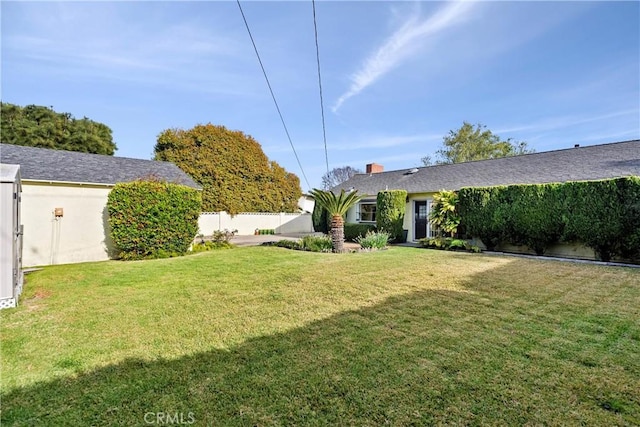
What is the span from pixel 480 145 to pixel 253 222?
2445cm

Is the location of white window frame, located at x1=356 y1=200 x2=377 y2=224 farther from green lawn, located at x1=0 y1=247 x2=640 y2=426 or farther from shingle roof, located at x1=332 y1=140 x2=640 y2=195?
green lawn, located at x1=0 y1=247 x2=640 y2=426

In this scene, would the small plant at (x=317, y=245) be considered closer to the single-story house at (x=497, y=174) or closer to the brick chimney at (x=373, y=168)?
the single-story house at (x=497, y=174)

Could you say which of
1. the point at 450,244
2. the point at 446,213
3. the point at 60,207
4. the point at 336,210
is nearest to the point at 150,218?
the point at 60,207

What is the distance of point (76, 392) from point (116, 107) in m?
16.6

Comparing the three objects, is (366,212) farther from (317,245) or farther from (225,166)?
(225,166)

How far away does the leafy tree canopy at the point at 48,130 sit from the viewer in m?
23.5

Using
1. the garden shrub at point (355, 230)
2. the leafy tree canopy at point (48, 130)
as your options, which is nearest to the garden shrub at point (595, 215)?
the garden shrub at point (355, 230)

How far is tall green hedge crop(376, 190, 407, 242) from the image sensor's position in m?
15.7

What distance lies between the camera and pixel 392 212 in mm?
15688

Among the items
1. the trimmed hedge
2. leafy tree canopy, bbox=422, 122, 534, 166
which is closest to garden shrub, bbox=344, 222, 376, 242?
the trimmed hedge

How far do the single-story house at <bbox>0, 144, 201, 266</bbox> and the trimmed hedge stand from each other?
48.8ft

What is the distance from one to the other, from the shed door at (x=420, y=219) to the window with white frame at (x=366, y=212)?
8.94ft

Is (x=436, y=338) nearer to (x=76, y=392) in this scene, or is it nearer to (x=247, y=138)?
(x=76, y=392)

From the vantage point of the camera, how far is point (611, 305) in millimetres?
5047
